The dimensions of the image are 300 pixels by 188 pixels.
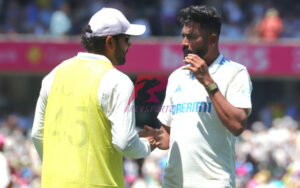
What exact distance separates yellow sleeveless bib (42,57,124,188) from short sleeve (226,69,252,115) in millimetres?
723

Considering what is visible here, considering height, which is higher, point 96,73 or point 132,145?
point 96,73

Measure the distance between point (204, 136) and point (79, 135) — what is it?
0.76 m

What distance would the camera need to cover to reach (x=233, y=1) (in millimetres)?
19938

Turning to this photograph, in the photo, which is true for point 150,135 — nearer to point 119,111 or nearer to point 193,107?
point 193,107

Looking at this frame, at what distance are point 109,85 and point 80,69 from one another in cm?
25

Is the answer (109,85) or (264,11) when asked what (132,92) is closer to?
(109,85)

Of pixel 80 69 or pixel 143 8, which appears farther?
pixel 143 8

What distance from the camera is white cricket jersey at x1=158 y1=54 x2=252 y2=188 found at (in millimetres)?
4328

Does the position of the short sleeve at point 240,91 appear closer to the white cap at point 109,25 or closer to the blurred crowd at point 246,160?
the white cap at point 109,25

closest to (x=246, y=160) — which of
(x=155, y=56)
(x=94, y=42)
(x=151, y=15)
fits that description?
(x=155, y=56)

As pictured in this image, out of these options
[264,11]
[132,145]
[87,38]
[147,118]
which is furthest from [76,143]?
[264,11]

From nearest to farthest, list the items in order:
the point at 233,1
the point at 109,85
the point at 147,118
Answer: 1. the point at 109,85
2. the point at 147,118
3. the point at 233,1

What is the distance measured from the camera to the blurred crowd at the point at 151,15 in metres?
18.8

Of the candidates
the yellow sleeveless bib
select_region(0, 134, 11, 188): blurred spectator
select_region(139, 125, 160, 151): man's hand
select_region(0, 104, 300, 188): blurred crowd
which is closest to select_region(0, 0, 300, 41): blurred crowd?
select_region(0, 104, 300, 188): blurred crowd
